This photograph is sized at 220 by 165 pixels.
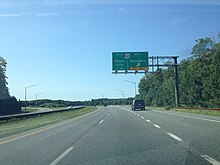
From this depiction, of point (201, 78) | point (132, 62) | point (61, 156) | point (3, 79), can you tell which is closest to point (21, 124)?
point (61, 156)

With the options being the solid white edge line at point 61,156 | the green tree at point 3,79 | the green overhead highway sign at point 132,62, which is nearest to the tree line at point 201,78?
the green overhead highway sign at point 132,62

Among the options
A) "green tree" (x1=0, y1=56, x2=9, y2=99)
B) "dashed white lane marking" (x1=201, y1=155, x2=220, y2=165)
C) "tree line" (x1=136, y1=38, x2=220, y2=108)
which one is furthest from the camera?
"green tree" (x1=0, y1=56, x2=9, y2=99)

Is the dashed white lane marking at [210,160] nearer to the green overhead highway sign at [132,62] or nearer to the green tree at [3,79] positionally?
the green overhead highway sign at [132,62]

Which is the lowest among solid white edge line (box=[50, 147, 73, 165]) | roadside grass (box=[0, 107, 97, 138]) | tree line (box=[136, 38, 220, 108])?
solid white edge line (box=[50, 147, 73, 165])

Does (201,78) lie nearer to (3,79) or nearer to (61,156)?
(3,79)

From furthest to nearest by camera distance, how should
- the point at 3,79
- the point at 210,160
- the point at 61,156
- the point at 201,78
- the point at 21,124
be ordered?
the point at 3,79
the point at 201,78
the point at 21,124
the point at 61,156
the point at 210,160

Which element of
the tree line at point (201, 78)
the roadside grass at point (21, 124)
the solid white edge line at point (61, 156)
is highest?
the tree line at point (201, 78)

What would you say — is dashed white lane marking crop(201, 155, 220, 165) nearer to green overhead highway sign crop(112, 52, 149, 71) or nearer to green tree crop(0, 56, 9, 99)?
green overhead highway sign crop(112, 52, 149, 71)

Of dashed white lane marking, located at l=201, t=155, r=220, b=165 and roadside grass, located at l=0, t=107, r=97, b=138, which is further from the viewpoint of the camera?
roadside grass, located at l=0, t=107, r=97, b=138

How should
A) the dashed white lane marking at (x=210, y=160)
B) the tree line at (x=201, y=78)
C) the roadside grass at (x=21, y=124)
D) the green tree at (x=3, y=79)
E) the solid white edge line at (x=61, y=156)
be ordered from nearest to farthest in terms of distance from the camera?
the dashed white lane marking at (x=210, y=160) → the solid white edge line at (x=61, y=156) → the roadside grass at (x=21, y=124) → the tree line at (x=201, y=78) → the green tree at (x=3, y=79)

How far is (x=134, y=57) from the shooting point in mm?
49094

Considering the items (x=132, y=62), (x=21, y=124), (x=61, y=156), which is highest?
(x=132, y=62)

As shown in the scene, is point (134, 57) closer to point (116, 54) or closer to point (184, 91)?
point (116, 54)

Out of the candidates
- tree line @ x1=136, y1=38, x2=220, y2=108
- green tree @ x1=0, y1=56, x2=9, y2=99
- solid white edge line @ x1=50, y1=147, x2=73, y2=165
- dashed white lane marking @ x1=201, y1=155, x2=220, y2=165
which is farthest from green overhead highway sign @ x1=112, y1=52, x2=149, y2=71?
green tree @ x1=0, y1=56, x2=9, y2=99
